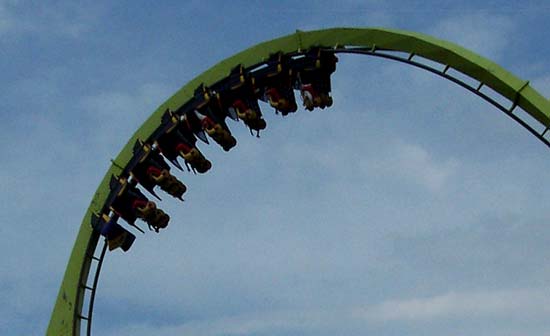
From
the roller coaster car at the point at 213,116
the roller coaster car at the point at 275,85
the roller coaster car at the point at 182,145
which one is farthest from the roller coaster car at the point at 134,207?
the roller coaster car at the point at 275,85

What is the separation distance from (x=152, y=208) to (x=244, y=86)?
4.45m

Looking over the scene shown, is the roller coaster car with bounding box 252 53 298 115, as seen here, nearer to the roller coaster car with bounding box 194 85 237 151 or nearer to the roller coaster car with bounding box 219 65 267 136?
the roller coaster car with bounding box 219 65 267 136

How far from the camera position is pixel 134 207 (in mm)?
30812

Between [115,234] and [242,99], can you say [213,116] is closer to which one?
[242,99]

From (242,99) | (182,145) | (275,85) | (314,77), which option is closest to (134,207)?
(182,145)

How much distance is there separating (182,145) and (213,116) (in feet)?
4.38

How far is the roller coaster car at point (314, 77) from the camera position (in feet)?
88.4

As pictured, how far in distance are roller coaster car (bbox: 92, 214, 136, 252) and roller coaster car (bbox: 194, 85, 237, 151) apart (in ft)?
13.2

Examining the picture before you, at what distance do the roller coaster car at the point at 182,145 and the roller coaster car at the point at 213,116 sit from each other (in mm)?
720

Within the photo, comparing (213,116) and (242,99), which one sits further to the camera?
(213,116)

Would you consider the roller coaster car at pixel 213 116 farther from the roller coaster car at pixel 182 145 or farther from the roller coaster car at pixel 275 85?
the roller coaster car at pixel 275 85

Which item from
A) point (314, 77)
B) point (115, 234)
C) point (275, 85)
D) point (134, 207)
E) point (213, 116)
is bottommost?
point (115, 234)

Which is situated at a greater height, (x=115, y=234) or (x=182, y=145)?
(x=182, y=145)

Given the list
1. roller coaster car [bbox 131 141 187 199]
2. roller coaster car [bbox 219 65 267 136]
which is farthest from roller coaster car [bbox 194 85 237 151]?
roller coaster car [bbox 131 141 187 199]
